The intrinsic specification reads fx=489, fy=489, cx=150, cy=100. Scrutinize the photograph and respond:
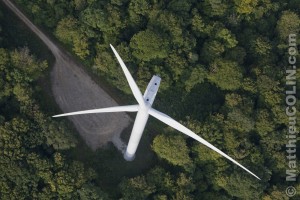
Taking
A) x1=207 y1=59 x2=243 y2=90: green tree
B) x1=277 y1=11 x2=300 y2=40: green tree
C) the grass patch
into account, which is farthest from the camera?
x1=277 y1=11 x2=300 y2=40: green tree

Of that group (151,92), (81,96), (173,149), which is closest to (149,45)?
(81,96)

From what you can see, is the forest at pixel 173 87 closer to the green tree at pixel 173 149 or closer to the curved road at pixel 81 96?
the green tree at pixel 173 149

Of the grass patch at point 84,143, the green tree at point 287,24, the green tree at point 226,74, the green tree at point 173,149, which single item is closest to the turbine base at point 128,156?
the grass patch at point 84,143

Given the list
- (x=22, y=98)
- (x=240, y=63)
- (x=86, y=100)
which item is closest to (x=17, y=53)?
(x=22, y=98)

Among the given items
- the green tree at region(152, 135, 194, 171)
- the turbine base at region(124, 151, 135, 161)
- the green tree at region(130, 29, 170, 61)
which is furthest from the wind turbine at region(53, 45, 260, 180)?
the green tree at region(130, 29, 170, 61)

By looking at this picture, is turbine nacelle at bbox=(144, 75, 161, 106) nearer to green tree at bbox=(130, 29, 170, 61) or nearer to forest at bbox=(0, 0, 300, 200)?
green tree at bbox=(130, 29, 170, 61)

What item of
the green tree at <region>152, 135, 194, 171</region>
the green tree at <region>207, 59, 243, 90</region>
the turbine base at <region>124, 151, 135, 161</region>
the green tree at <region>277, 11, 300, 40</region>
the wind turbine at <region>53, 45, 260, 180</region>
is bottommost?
the turbine base at <region>124, 151, 135, 161</region>
